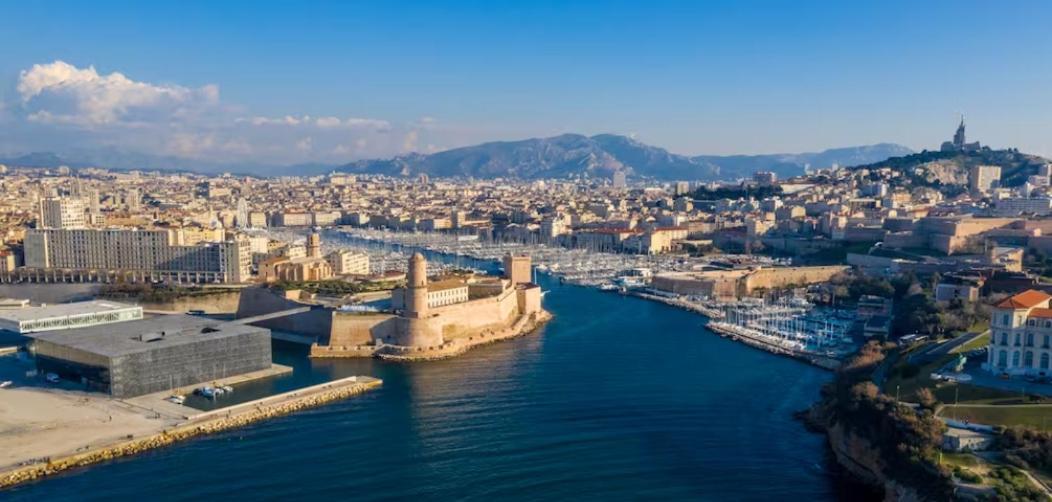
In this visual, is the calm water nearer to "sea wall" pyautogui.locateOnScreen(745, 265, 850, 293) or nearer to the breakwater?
the breakwater

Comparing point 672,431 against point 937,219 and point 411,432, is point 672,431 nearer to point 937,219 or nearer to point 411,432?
point 411,432

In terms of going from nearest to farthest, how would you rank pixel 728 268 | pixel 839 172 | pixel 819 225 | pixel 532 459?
pixel 532 459 < pixel 728 268 < pixel 819 225 < pixel 839 172

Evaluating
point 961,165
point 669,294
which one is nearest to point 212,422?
point 669,294

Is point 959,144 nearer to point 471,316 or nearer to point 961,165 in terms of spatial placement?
point 961,165

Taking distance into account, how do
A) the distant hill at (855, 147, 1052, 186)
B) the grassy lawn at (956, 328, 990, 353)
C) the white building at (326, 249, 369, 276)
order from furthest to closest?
the distant hill at (855, 147, 1052, 186), the white building at (326, 249, 369, 276), the grassy lawn at (956, 328, 990, 353)

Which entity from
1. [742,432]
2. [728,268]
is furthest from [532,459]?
[728,268]

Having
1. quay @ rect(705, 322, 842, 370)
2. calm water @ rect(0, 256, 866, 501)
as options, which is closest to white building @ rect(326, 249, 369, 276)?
calm water @ rect(0, 256, 866, 501)
